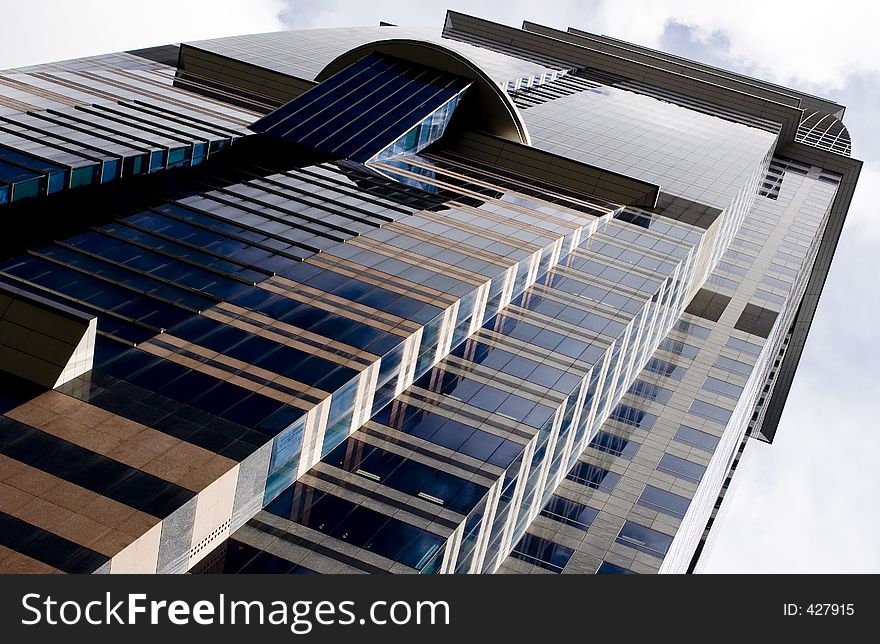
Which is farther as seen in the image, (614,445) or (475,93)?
(475,93)

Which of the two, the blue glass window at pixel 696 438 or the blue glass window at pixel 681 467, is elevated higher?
the blue glass window at pixel 696 438

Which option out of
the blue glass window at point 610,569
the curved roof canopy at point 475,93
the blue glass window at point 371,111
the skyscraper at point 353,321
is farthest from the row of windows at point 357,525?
the curved roof canopy at point 475,93

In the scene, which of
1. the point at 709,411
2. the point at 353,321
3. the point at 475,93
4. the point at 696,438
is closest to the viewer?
the point at 353,321

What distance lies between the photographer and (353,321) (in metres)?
44.0

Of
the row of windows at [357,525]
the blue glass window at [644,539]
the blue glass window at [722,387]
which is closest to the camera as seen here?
the row of windows at [357,525]

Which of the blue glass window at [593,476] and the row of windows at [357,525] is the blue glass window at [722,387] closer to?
the blue glass window at [593,476]

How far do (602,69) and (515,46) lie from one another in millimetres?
13456

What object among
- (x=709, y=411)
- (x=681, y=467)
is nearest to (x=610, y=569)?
(x=681, y=467)

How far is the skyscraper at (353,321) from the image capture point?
1347 inches

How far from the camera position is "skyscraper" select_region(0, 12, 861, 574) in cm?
3422

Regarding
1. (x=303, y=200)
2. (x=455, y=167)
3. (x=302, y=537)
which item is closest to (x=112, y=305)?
(x=302, y=537)

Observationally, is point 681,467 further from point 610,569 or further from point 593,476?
point 610,569

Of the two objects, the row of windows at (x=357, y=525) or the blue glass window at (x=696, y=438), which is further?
the blue glass window at (x=696, y=438)
